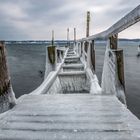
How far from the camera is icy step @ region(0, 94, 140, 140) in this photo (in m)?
2.39

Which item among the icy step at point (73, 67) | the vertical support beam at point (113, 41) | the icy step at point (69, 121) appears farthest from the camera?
the icy step at point (73, 67)

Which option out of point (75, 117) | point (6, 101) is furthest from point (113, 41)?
point (6, 101)

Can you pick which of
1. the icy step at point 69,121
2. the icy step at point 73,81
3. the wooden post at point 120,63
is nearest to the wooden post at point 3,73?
the icy step at point 69,121

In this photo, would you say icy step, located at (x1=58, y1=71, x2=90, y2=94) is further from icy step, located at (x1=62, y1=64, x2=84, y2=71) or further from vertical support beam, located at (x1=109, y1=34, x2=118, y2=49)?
vertical support beam, located at (x1=109, y1=34, x2=118, y2=49)

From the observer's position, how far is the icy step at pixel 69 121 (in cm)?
239

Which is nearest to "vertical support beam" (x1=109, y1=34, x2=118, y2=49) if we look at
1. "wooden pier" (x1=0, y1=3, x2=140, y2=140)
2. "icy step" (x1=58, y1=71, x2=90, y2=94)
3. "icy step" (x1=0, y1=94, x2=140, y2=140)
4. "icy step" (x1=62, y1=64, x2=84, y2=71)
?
"wooden pier" (x1=0, y1=3, x2=140, y2=140)

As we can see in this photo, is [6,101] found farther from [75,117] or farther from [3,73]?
[75,117]

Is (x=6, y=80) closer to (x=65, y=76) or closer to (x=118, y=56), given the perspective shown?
(x=118, y=56)

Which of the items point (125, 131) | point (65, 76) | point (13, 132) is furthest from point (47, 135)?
point (65, 76)

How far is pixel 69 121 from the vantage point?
9.20 feet

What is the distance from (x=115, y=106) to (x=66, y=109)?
27.8 inches

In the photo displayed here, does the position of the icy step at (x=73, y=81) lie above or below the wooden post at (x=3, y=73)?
below

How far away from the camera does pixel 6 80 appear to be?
3322 mm

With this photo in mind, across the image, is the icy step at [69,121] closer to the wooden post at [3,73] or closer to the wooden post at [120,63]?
the wooden post at [3,73]
